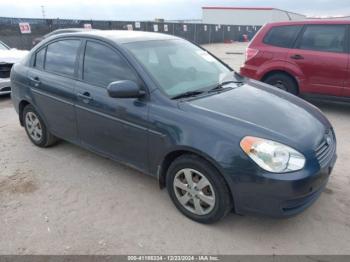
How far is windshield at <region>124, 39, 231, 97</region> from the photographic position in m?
3.32

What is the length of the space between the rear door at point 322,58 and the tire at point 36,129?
457cm

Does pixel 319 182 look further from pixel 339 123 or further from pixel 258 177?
pixel 339 123

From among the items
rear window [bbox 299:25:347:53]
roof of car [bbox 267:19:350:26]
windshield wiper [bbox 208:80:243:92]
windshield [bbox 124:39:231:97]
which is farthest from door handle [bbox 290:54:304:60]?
windshield wiper [bbox 208:80:243:92]

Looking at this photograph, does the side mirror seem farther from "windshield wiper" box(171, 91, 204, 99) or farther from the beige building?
the beige building

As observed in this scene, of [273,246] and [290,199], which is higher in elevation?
[290,199]

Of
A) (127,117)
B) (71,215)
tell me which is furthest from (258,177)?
(71,215)

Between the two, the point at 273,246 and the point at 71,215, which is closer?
the point at 273,246

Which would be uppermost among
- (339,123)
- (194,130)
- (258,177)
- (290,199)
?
(194,130)

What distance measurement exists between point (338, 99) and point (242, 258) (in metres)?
4.52

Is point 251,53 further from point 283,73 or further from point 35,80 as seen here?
point 35,80

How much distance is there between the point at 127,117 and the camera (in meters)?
3.31

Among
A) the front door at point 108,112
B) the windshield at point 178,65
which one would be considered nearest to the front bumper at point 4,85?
the front door at point 108,112

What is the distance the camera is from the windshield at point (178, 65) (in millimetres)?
3320

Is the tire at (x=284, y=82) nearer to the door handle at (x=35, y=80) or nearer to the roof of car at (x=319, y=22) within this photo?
the roof of car at (x=319, y=22)
